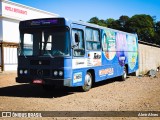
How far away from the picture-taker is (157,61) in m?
31.4

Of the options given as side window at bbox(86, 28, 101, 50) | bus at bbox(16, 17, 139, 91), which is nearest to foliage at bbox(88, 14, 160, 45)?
side window at bbox(86, 28, 101, 50)

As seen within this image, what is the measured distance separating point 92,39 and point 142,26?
7123cm

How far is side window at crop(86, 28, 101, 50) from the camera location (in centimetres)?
1218

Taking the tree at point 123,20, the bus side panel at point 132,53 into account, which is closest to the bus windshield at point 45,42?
the bus side panel at point 132,53

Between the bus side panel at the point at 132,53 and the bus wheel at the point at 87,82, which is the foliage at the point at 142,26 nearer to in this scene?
the bus side panel at the point at 132,53

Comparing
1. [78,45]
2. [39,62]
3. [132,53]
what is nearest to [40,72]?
[39,62]

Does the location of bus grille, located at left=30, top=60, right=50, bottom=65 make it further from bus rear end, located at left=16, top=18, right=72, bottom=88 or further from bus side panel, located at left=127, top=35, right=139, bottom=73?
bus side panel, located at left=127, top=35, right=139, bottom=73

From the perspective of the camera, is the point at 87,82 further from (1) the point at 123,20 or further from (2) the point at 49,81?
(1) the point at 123,20

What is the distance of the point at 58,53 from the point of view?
34.1 ft

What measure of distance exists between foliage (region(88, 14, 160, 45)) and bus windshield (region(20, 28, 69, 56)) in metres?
70.4

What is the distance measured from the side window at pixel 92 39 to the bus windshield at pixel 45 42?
1.90 m

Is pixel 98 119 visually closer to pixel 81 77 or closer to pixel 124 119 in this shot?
pixel 124 119

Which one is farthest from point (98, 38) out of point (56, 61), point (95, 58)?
point (56, 61)

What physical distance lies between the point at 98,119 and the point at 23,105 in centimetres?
302
